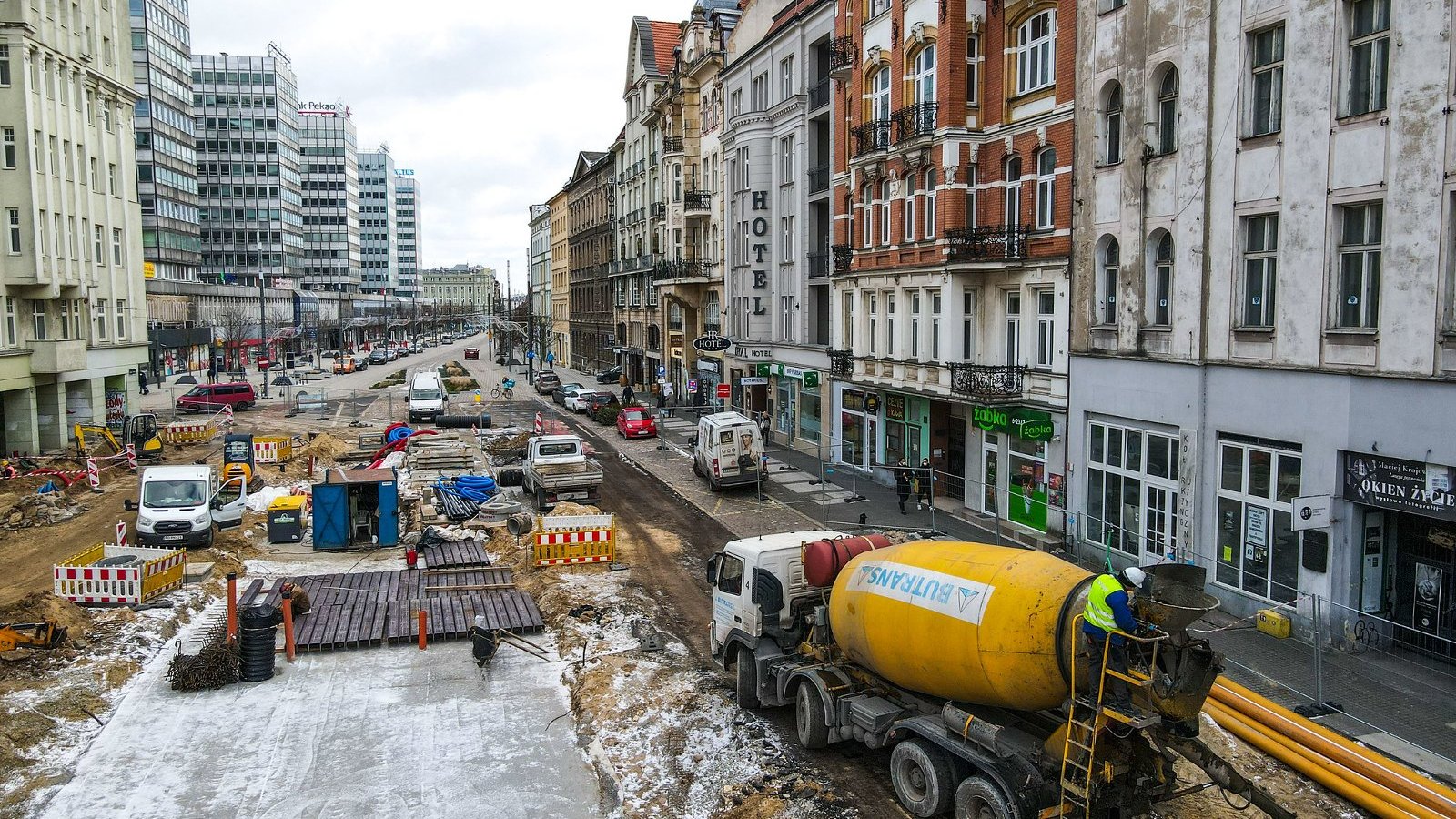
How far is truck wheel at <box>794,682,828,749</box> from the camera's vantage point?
12.4 metres

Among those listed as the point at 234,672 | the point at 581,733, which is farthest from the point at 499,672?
the point at 234,672

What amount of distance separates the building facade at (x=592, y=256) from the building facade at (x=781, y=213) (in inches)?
1304

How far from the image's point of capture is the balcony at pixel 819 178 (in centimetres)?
3859

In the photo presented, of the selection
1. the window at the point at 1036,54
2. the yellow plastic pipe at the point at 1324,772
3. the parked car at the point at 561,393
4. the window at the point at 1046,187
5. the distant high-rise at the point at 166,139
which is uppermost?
the distant high-rise at the point at 166,139

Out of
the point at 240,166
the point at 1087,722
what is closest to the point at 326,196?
the point at 240,166

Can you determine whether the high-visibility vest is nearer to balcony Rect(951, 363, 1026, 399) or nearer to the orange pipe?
the orange pipe

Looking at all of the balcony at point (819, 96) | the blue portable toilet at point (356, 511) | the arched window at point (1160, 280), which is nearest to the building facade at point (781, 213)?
the balcony at point (819, 96)

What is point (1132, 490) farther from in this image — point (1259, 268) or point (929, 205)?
point (929, 205)

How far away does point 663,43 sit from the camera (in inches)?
2638

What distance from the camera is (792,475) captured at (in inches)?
1373

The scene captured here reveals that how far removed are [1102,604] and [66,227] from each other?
46.1m

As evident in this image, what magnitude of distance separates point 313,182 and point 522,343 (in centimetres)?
5370

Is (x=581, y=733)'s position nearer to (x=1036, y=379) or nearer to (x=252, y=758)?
(x=252, y=758)

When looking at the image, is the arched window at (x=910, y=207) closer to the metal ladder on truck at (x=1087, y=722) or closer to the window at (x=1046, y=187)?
the window at (x=1046, y=187)
